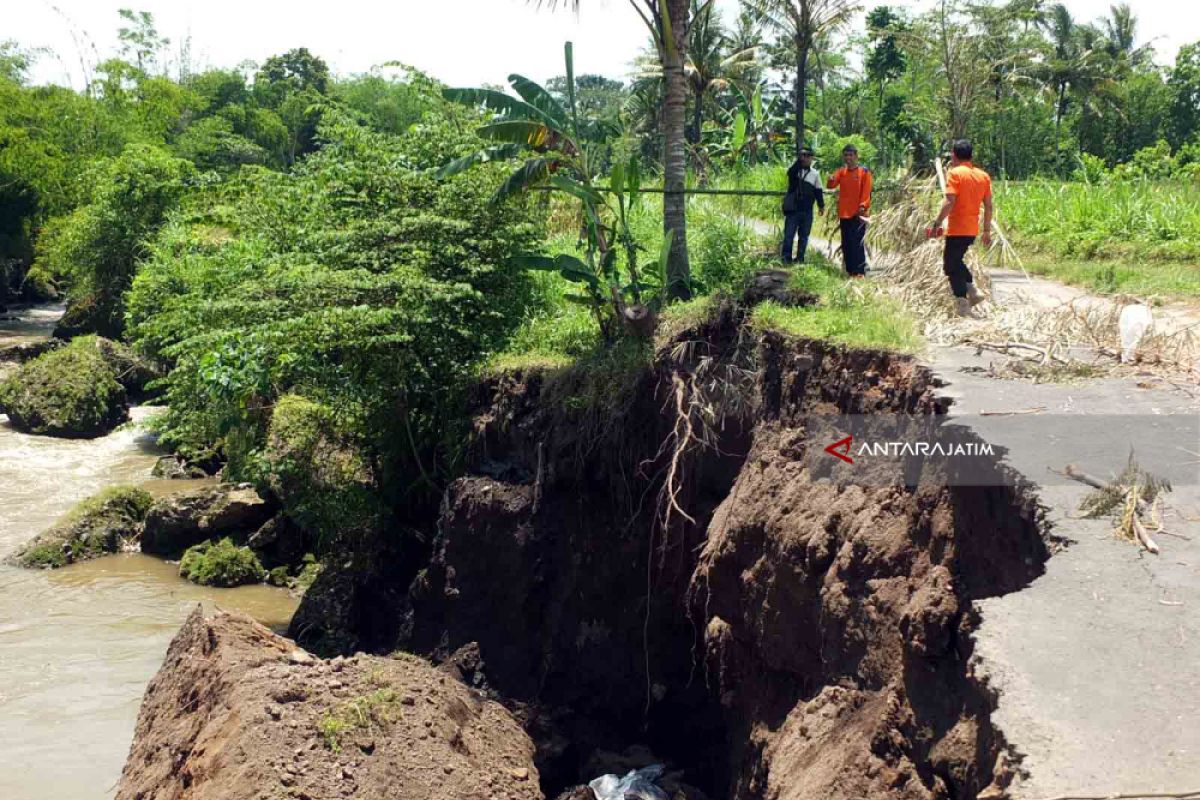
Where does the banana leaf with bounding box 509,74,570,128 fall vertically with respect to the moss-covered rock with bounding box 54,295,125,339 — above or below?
above

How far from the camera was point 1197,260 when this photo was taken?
14195 millimetres

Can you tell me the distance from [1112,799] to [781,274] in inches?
304

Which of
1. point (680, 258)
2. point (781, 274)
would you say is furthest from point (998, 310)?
point (680, 258)

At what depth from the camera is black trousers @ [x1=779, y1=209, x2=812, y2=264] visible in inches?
494

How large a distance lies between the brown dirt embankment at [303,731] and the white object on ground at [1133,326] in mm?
5403

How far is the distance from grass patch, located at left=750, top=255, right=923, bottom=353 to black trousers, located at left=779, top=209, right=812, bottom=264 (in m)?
1.16

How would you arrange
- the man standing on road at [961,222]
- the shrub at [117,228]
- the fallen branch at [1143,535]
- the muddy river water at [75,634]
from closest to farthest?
Answer: the fallen branch at [1143,535], the man standing on road at [961,222], the muddy river water at [75,634], the shrub at [117,228]

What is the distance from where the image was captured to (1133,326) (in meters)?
8.67

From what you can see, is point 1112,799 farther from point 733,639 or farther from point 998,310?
point 998,310

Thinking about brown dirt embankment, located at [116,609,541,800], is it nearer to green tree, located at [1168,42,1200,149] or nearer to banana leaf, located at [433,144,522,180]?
banana leaf, located at [433,144,522,180]

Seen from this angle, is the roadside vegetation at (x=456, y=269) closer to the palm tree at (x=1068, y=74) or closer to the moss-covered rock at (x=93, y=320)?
the moss-covered rock at (x=93, y=320)

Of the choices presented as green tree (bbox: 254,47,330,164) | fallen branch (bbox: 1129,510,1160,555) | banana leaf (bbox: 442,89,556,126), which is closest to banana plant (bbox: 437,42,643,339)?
banana leaf (bbox: 442,89,556,126)

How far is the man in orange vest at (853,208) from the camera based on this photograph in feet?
39.1

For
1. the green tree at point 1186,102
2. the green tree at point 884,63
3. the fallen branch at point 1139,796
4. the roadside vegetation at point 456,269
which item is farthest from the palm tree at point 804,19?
the green tree at point 1186,102
